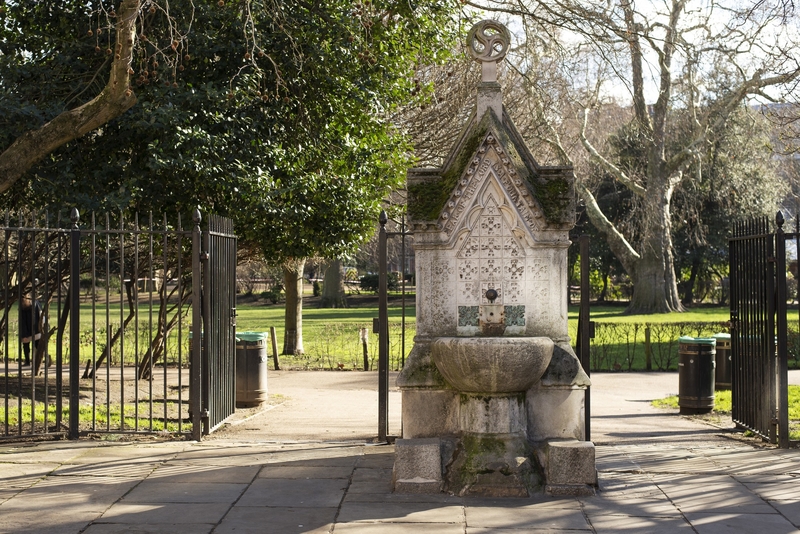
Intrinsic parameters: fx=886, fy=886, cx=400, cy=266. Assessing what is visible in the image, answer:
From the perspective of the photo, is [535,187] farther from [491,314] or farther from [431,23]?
[431,23]

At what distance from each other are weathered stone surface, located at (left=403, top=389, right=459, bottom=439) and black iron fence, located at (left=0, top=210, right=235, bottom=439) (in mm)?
2644

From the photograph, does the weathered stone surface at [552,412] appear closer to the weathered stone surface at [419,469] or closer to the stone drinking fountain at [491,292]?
the stone drinking fountain at [491,292]

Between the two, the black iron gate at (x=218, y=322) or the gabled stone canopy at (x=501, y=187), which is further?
the black iron gate at (x=218, y=322)

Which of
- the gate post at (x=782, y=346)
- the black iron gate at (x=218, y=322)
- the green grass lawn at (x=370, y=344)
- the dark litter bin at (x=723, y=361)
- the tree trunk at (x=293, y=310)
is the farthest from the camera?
the tree trunk at (x=293, y=310)

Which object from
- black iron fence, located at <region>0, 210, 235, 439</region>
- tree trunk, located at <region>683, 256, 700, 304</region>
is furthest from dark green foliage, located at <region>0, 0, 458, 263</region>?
tree trunk, located at <region>683, 256, 700, 304</region>

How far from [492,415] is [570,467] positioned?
0.71 metres

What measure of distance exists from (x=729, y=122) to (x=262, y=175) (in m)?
→ 27.8

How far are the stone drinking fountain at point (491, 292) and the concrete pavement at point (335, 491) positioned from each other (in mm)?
555

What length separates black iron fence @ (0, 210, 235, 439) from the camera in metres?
8.88

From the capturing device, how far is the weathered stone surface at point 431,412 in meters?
7.22

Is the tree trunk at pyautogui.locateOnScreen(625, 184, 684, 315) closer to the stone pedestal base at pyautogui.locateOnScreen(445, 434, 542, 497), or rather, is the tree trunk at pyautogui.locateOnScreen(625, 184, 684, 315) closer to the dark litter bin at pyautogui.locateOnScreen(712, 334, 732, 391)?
the dark litter bin at pyautogui.locateOnScreen(712, 334, 732, 391)

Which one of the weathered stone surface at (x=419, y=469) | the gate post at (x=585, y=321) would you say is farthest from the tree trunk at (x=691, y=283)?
the weathered stone surface at (x=419, y=469)

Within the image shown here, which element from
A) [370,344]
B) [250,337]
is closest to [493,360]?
[250,337]

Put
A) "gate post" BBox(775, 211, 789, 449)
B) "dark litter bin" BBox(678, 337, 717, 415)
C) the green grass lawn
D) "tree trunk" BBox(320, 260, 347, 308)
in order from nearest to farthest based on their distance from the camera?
"gate post" BBox(775, 211, 789, 449), "dark litter bin" BBox(678, 337, 717, 415), the green grass lawn, "tree trunk" BBox(320, 260, 347, 308)
